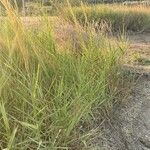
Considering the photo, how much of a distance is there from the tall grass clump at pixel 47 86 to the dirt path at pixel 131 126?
138 mm

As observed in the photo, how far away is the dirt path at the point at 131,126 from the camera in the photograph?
10.4 feet

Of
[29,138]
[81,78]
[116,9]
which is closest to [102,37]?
[81,78]

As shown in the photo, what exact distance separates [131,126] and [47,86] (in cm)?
77

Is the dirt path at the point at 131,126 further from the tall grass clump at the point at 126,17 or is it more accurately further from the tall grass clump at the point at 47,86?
the tall grass clump at the point at 126,17

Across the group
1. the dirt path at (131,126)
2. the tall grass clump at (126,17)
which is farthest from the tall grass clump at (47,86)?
the tall grass clump at (126,17)

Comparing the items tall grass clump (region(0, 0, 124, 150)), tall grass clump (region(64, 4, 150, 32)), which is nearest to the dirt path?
tall grass clump (region(0, 0, 124, 150))

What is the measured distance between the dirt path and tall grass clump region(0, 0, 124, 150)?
0.14m

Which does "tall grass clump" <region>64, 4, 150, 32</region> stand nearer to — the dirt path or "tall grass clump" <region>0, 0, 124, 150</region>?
the dirt path

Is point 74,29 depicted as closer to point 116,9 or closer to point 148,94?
point 148,94

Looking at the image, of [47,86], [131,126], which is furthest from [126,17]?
[47,86]

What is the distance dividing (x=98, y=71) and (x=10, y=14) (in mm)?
980

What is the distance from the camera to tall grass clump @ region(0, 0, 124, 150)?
2564mm

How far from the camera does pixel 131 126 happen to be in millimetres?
3510

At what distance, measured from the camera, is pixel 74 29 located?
3.87 meters
